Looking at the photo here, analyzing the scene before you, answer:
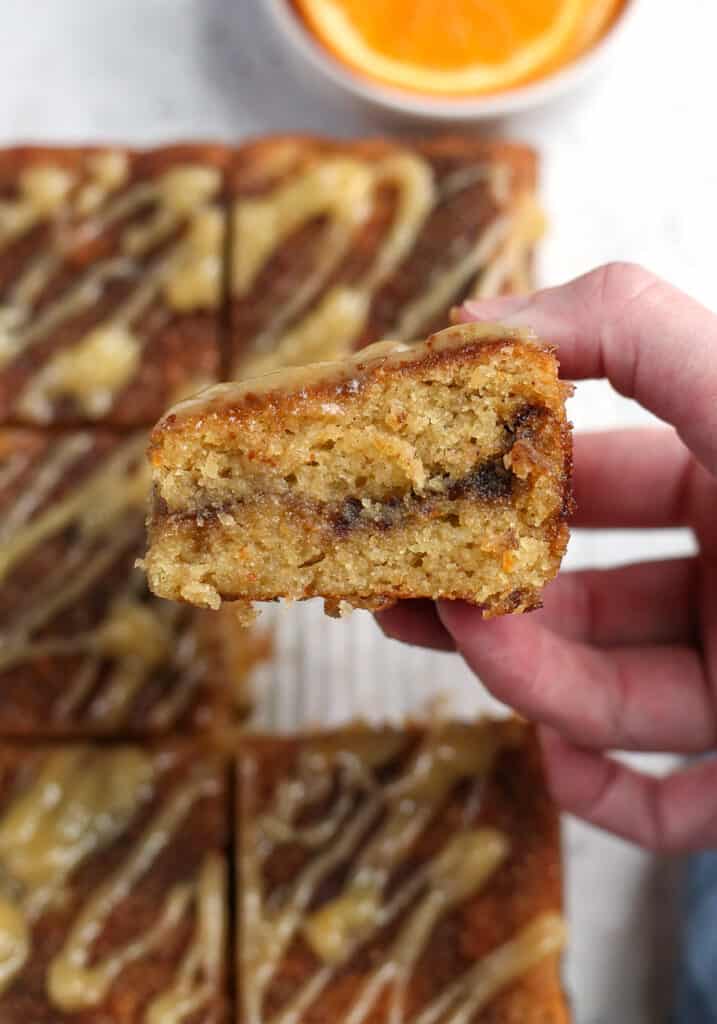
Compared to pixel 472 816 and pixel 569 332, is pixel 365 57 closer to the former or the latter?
pixel 569 332

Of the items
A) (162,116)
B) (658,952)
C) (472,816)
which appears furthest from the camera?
(162,116)

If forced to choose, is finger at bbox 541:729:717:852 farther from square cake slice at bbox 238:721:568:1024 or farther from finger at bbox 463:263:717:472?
finger at bbox 463:263:717:472

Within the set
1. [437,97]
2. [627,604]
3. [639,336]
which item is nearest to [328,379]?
[639,336]

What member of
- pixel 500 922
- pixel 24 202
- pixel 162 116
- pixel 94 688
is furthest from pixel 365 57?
pixel 500 922

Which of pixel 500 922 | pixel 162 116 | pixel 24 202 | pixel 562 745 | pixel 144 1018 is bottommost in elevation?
pixel 144 1018

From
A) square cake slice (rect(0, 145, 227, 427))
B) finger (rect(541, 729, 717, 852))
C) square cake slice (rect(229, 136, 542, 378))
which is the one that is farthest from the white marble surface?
finger (rect(541, 729, 717, 852))

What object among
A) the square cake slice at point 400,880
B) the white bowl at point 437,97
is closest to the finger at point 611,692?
the square cake slice at point 400,880

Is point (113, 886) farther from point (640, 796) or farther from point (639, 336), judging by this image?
point (639, 336)

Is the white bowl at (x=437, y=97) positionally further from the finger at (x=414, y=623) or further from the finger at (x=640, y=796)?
the finger at (x=640, y=796)
